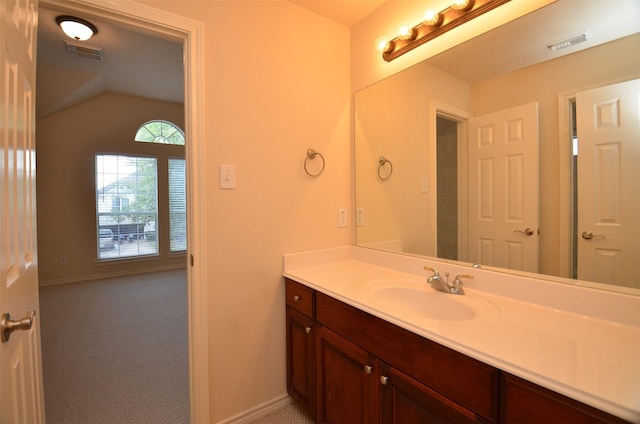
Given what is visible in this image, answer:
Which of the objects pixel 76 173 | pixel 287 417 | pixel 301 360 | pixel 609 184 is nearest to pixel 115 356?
pixel 287 417

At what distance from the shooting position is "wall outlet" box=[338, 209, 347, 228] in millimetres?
1995

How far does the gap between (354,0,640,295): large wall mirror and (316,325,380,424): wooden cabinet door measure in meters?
0.70

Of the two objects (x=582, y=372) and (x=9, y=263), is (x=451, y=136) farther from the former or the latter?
(x=9, y=263)

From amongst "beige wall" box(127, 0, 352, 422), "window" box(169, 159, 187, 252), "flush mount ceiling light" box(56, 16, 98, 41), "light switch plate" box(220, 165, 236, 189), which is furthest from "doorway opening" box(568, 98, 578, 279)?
"window" box(169, 159, 187, 252)

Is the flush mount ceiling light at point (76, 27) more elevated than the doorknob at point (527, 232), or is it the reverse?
the flush mount ceiling light at point (76, 27)

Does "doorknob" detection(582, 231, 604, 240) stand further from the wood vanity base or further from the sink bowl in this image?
the wood vanity base

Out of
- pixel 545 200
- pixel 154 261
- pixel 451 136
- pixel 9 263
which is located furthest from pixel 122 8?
pixel 154 261

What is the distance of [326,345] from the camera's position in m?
1.41

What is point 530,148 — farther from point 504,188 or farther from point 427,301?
point 427,301

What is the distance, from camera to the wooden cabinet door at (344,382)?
1.17 meters

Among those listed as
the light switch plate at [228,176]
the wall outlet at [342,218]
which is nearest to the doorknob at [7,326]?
the light switch plate at [228,176]

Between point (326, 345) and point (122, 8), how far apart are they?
1805 millimetres

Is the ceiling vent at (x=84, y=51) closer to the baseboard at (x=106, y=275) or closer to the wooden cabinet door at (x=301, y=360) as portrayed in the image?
the baseboard at (x=106, y=275)

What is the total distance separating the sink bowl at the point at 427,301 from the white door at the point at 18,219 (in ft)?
3.87
